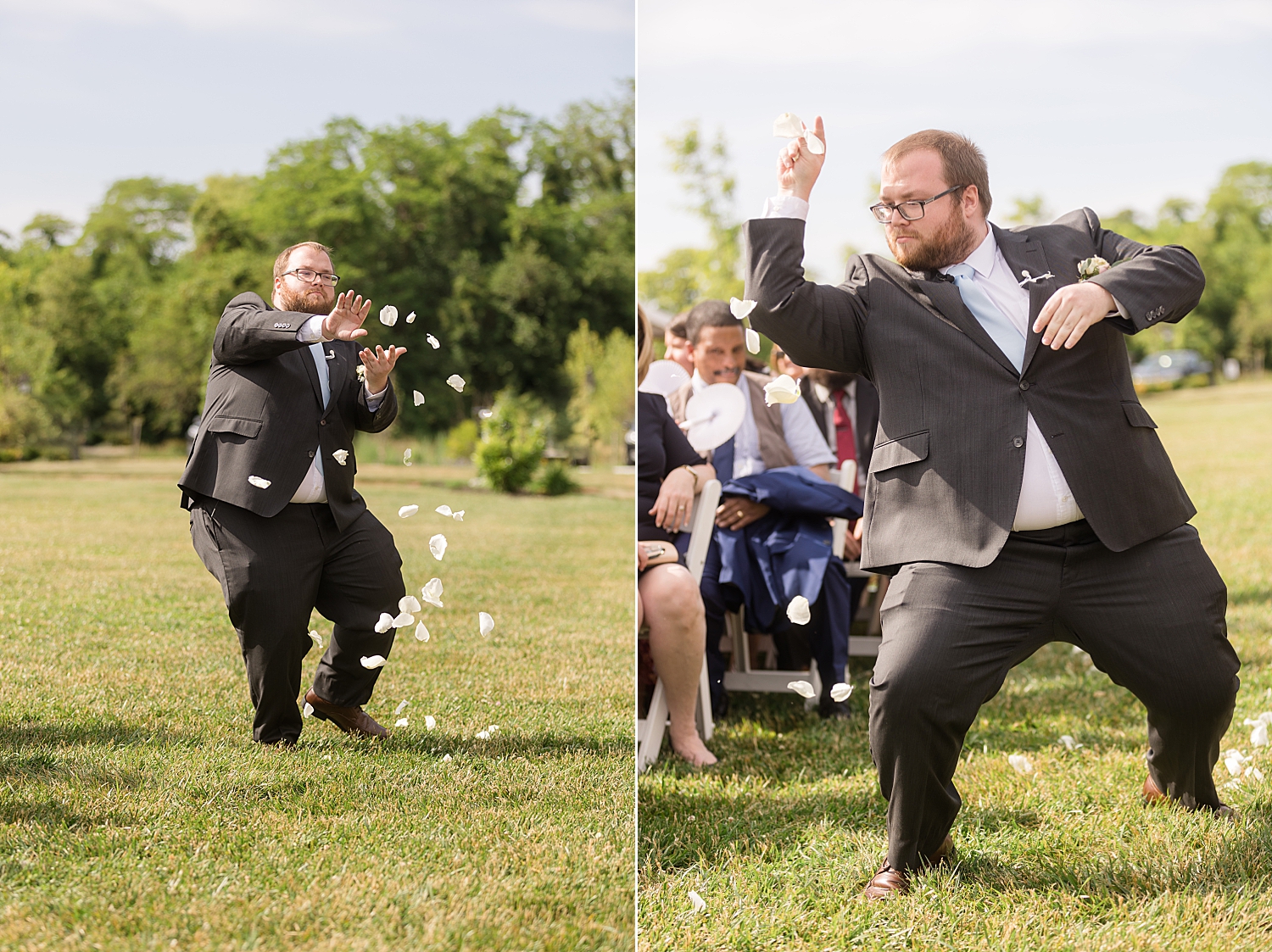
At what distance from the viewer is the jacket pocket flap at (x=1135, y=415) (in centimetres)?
290

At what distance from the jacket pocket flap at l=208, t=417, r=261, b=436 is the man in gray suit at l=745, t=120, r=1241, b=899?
1671 mm

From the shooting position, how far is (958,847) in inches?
129

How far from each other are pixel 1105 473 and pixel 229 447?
266 cm

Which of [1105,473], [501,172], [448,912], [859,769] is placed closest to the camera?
[448,912]

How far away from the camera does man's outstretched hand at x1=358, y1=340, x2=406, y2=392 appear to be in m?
3.57

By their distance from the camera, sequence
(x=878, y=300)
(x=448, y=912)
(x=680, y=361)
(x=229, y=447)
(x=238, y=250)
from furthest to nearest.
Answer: (x=238, y=250), (x=680, y=361), (x=229, y=447), (x=878, y=300), (x=448, y=912)

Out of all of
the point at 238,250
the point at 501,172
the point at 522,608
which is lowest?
the point at 522,608

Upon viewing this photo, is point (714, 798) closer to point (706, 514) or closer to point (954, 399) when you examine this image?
point (706, 514)

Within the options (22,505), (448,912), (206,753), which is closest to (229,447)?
(206,753)

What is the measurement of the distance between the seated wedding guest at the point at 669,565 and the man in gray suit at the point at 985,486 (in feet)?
3.95

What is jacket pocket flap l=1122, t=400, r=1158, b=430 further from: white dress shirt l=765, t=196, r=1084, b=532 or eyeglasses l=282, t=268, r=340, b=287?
eyeglasses l=282, t=268, r=340, b=287

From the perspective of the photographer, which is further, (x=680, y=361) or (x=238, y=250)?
(x=238, y=250)

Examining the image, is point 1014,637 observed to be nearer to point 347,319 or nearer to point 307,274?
point 347,319

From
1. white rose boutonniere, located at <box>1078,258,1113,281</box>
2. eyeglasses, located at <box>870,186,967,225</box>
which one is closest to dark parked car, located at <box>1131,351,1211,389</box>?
white rose boutonniere, located at <box>1078,258,1113,281</box>
